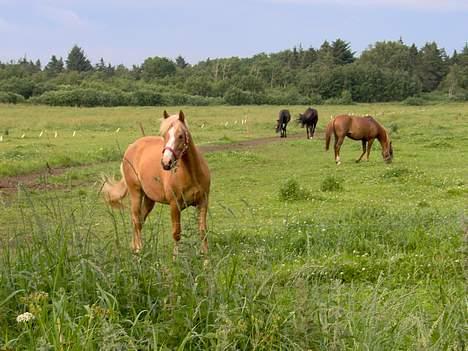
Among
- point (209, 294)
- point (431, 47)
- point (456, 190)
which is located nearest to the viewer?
point (209, 294)

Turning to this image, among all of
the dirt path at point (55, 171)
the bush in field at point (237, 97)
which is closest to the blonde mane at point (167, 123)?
the dirt path at point (55, 171)

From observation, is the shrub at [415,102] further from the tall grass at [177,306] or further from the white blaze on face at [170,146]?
the tall grass at [177,306]

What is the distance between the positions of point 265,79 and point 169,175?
9823 centimetres

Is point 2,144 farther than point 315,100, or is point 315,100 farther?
point 315,100

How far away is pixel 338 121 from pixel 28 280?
64.7 ft

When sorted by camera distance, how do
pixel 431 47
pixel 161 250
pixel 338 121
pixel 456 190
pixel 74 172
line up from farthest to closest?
pixel 431 47, pixel 338 121, pixel 74 172, pixel 456 190, pixel 161 250

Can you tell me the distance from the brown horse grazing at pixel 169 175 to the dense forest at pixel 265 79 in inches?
2341

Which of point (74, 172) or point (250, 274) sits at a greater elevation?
point (250, 274)

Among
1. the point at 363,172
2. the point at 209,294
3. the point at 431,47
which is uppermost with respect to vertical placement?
the point at 431,47

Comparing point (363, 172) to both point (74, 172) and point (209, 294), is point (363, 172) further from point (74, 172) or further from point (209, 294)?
point (209, 294)

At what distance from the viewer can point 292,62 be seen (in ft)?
407

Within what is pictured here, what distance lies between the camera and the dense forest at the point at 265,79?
72.9 meters

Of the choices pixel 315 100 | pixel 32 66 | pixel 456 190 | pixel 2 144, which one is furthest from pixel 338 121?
pixel 32 66

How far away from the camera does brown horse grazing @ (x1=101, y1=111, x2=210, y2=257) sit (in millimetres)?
7805
